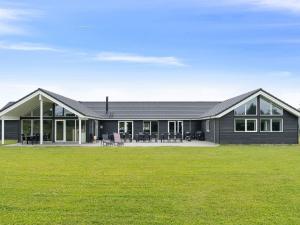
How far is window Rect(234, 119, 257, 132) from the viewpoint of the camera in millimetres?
36469

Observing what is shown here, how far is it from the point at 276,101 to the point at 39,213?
29882mm

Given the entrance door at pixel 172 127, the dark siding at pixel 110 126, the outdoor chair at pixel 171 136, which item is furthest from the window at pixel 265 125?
the dark siding at pixel 110 126

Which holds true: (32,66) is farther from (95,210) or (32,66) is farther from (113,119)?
(95,210)

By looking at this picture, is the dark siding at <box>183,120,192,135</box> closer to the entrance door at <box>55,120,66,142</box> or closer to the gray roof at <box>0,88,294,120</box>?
the gray roof at <box>0,88,294,120</box>

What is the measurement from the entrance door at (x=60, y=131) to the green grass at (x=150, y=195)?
2141 centimetres

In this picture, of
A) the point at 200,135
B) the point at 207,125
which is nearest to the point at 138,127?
the point at 200,135

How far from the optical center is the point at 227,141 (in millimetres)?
36406

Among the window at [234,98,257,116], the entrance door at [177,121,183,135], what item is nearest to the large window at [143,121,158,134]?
Answer: the entrance door at [177,121,183,135]

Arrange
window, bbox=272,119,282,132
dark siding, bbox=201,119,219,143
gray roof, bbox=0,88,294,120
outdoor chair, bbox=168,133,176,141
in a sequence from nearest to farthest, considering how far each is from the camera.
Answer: window, bbox=272,119,282,132
dark siding, bbox=201,119,219,143
outdoor chair, bbox=168,133,176,141
gray roof, bbox=0,88,294,120

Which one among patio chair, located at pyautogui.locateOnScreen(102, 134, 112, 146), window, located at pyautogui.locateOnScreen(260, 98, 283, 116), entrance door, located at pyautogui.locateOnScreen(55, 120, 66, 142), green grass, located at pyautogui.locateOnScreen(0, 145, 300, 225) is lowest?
green grass, located at pyautogui.locateOnScreen(0, 145, 300, 225)

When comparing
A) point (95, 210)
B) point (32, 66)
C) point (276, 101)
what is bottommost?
point (95, 210)

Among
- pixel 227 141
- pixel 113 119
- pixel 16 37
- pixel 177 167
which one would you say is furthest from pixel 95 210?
pixel 113 119

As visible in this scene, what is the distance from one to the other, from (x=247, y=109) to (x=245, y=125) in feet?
4.03

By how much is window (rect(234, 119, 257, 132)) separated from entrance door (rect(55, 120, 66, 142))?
13400 millimetres
